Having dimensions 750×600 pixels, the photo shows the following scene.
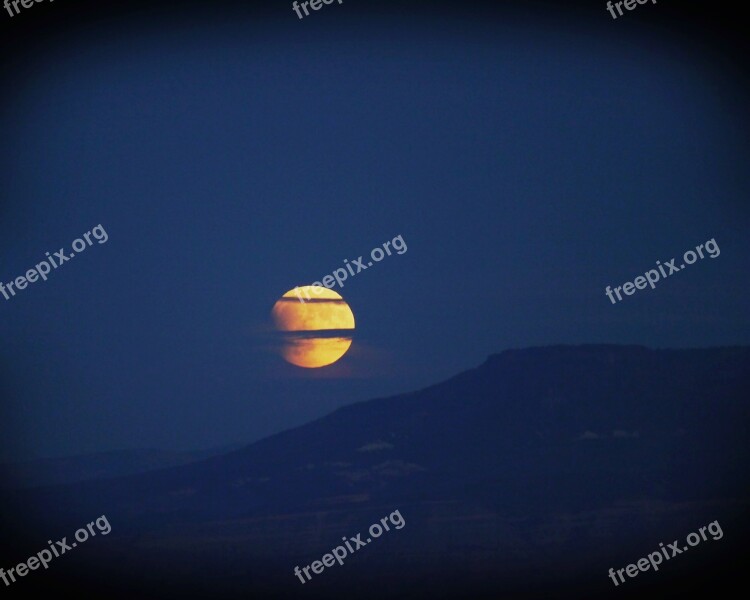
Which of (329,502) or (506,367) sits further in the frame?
(506,367)

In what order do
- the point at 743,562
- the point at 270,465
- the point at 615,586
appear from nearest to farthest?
1. the point at 743,562
2. the point at 615,586
3. the point at 270,465

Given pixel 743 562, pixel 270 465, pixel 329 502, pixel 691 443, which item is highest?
pixel 270 465

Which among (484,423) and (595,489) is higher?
(484,423)

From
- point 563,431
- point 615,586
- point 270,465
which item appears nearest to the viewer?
point 615,586

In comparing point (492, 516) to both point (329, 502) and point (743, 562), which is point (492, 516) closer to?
point (329, 502)

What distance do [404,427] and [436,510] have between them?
218 cm

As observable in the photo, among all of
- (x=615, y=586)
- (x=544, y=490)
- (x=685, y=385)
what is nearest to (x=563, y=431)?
(x=544, y=490)

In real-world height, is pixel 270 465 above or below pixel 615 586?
above

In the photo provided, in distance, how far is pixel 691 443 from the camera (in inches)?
882

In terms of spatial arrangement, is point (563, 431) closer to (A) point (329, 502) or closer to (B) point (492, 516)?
(B) point (492, 516)

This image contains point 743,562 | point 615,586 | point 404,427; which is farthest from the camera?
point 404,427

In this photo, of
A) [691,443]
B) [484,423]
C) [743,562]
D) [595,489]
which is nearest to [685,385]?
[691,443]

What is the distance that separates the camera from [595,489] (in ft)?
72.4

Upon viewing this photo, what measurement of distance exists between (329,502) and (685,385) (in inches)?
375
